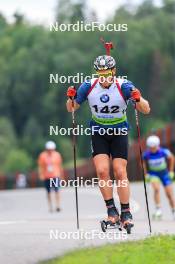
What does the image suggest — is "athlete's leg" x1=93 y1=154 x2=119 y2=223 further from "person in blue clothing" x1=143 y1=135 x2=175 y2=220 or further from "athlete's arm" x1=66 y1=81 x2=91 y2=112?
"person in blue clothing" x1=143 y1=135 x2=175 y2=220

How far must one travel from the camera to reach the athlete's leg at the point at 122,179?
12.2 meters

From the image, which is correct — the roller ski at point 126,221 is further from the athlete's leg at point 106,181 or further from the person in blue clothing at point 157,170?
the person in blue clothing at point 157,170

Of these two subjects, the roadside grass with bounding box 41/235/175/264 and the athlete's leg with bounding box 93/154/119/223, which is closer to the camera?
the roadside grass with bounding box 41/235/175/264

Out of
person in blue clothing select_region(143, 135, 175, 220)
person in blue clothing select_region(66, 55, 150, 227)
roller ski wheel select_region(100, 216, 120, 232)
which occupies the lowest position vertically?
roller ski wheel select_region(100, 216, 120, 232)

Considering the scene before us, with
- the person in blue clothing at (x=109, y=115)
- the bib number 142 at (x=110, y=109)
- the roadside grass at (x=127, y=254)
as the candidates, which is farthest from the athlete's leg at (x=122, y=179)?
the roadside grass at (x=127, y=254)

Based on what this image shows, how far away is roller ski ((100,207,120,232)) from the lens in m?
12.1

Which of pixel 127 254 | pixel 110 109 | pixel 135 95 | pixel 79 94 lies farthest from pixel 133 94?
pixel 127 254

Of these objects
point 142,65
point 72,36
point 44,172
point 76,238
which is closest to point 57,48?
point 72,36

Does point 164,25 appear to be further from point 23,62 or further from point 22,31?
point 22,31

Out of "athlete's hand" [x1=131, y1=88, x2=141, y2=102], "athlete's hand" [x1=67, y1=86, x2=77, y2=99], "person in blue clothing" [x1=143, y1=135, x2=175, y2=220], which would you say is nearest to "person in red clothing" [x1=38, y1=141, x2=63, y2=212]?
"person in blue clothing" [x1=143, y1=135, x2=175, y2=220]

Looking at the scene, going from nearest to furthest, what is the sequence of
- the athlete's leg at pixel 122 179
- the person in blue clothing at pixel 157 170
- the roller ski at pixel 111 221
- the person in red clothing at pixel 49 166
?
the roller ski at pixel 111 221 → the athlete's leg at pixel 122 179 → the person in blue clothing at pixel 157 170 → the person in red clothing at pixel 49 166

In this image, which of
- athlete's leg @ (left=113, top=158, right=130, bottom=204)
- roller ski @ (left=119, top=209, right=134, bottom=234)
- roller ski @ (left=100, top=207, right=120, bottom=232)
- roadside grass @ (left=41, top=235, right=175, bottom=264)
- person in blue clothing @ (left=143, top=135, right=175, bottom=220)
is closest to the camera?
roadside grass @ (left=41, top=235, right=175, bottom=264)

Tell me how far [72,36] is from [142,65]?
16.3 meters

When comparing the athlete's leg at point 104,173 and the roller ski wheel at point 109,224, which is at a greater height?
the athlete's leg at point 104,173
